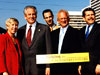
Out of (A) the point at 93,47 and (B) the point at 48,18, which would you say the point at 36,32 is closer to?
(A) the point at 93,47

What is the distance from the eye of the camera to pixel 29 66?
15.0 feet

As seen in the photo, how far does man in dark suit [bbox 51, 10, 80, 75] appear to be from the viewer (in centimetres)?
480

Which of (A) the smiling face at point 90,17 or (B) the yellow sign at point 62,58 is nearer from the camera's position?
(B) the yellow sign at point 62,58

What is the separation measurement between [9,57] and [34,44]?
62cm

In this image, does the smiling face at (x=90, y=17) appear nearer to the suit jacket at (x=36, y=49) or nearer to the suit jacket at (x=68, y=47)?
the suit jacket at (x=68, y=47)

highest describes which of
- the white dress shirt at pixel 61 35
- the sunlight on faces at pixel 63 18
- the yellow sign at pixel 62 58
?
the sunlight on faces at pixel 63 18

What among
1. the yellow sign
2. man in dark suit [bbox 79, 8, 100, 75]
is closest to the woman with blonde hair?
the yellow sign

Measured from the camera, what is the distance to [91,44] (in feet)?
14.5

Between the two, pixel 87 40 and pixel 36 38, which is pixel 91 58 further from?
pixel 36 38

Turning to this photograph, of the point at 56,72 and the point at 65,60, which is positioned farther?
the point at 56,72

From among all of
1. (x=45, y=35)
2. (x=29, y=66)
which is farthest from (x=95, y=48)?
(x=29, y=66)

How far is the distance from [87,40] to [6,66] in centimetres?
187

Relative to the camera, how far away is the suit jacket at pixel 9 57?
14.1 feet

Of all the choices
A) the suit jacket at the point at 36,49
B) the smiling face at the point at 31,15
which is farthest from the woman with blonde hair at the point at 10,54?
the smiling face at the point at 31,15
